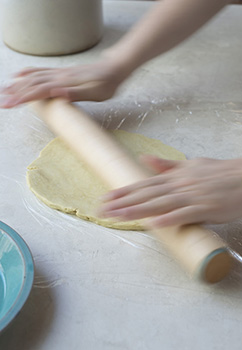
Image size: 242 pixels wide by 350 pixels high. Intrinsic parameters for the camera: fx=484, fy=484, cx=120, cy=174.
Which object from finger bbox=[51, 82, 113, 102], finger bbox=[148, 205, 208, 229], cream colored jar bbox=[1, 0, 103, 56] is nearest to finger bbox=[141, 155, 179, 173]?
finger bbox=[148, 205, 208, 229]

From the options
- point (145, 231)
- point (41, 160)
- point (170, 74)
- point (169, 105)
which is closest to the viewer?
point (145, 231)

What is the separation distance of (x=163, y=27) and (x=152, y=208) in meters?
0.64

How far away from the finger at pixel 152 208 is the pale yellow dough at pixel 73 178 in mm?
129

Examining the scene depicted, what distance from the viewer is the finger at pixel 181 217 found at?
2.71 feet

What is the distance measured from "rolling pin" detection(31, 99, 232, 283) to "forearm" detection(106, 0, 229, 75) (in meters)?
0.22

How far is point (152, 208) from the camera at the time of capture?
2.75ft

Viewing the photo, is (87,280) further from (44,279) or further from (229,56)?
(229,56)

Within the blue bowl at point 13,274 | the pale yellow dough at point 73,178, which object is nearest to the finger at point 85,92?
the pale yellow dough at point 73,178

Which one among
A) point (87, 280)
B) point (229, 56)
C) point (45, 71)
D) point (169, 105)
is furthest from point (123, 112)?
point (87, 280)

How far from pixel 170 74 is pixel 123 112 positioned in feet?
0.88

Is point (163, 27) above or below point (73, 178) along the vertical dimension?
above

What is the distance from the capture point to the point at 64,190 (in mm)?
1056

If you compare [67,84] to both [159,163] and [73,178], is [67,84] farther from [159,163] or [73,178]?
[159,163]

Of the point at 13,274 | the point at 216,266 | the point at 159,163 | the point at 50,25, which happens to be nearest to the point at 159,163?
the point at 159,163
